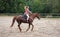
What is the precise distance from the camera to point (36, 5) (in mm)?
45281

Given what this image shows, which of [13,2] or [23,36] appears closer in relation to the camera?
[23,36]

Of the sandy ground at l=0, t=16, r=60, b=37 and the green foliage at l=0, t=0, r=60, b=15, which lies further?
the green foliage at l=0, t=0, r=60, b=15

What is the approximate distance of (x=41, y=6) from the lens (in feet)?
147

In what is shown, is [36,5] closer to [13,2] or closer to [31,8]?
[31,8]

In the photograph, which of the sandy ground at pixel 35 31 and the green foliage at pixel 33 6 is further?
the green foliage at pixel 33 6

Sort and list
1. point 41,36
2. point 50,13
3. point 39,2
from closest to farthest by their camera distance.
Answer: point 41,36
point 50,13
point 39,2

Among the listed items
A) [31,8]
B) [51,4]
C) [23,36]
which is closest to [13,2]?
[31,8]

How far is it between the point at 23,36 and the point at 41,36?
102 centimetres

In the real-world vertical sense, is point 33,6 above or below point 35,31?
below

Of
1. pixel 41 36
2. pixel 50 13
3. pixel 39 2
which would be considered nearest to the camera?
pixel 41 36

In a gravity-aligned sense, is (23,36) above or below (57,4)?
above

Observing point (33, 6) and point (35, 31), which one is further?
point (33, 6)

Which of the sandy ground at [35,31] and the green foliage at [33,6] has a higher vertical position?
the sandy ground at [35,31]

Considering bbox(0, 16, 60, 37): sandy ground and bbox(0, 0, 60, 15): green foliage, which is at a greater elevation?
bbox(0, 16, 60, 37): sandy ground
